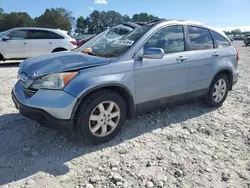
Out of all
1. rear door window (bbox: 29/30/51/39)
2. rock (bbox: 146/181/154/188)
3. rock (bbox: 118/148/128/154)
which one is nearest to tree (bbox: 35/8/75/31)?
rear door window (bbox: 29/30/51/39)

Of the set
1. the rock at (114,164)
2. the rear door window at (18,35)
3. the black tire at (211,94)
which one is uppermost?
the rear door window at (18,35)

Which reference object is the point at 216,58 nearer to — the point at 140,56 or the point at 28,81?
the point at 140,56

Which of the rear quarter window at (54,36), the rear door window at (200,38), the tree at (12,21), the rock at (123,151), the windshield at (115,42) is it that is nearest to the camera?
the rock at (123,151)

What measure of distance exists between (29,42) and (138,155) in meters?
8.70

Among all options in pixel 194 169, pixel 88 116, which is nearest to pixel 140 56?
pixel 88 116

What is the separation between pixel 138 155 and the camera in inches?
119

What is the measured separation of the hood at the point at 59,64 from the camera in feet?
9.59

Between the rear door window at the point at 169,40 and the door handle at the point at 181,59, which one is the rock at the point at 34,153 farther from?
the door handle at the point at 181,59

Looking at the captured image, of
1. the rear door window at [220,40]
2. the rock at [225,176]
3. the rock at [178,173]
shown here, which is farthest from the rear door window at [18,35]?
the rock at [225,176]

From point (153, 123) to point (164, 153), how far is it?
2.99ft

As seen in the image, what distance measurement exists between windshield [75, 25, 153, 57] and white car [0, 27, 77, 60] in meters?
6.69

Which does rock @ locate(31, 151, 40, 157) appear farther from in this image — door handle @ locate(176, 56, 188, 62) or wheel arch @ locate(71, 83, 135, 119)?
door handle @ locate(176, 56, 188, 62)

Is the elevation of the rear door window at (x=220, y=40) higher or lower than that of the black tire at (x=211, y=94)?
higher

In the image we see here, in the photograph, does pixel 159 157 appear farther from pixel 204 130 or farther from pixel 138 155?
pixel 204 130
